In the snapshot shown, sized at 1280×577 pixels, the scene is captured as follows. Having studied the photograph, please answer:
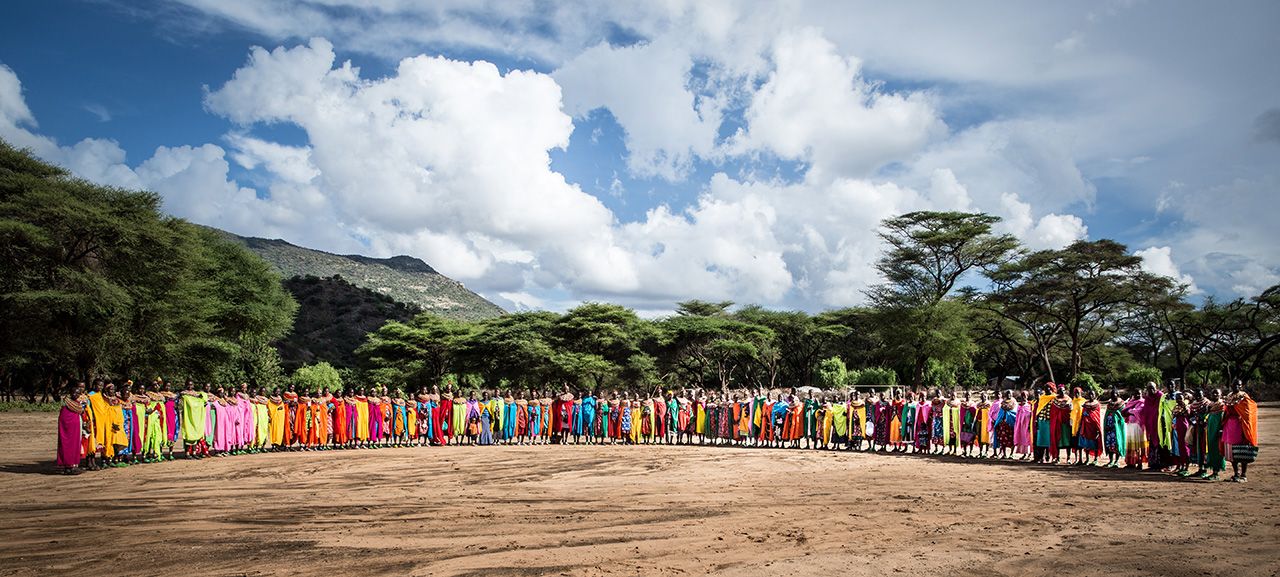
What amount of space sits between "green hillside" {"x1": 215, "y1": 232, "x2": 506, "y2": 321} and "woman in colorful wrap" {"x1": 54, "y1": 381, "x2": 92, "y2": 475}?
272 ft

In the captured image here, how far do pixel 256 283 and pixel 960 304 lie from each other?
3720 cm

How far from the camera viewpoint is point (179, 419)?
13.7 m

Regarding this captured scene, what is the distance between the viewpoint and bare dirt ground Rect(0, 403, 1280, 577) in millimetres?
5555

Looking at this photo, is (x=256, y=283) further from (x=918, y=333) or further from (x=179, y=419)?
(x=918, y=333)

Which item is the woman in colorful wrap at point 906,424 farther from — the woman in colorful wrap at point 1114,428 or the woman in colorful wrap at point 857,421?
the woman in colorful wrap at point 1114,428

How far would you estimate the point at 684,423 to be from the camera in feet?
58.7

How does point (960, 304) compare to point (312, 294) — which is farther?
point (312, 294)

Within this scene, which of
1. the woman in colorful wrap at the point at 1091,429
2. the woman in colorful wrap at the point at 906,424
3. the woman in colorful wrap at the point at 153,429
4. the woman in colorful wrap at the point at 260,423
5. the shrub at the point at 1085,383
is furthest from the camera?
the shrub at the point at 1085,383

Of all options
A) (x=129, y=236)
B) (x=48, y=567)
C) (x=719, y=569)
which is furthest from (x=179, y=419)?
(x=129, y=236)

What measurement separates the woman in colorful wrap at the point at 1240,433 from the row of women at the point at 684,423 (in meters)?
0.02

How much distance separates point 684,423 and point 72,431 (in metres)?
12.6

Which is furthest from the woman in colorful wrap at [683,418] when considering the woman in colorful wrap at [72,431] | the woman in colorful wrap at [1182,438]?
the woman in colorful wrap at [72,431]

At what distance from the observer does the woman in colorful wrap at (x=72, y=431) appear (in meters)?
11.0

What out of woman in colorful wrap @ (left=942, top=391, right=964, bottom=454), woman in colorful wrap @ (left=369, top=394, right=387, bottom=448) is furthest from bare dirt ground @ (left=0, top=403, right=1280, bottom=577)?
woman in colorful wrap @ (left=369, top=394, right=387, bottom=448)
